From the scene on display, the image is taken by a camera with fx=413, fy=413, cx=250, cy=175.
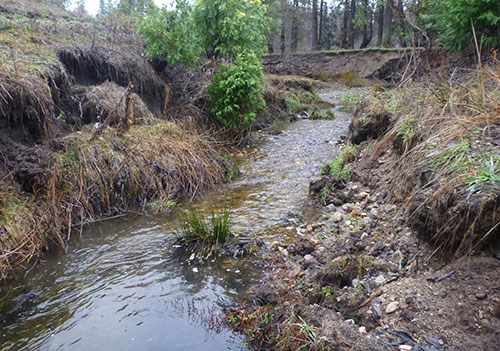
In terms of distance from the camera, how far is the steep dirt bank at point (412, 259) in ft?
8.77

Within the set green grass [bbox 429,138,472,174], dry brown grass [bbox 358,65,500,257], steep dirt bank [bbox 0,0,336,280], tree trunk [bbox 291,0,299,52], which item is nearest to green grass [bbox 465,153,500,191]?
dry brown grass [bbox 358,65,500,257]

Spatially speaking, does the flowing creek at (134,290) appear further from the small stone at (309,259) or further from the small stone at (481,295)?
the small stone at (481,295)

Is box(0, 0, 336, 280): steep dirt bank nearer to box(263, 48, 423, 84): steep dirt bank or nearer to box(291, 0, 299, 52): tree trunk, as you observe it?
box(263, 48, 423, 84): steep dirt bank

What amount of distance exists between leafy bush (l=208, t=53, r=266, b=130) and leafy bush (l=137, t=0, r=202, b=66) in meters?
Answer: 0.99

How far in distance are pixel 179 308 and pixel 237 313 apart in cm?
58

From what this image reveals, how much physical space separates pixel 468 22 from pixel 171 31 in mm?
6198

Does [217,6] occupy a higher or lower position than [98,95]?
higher

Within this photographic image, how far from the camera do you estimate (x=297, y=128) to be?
11.7 meters

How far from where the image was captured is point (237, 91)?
378 inches

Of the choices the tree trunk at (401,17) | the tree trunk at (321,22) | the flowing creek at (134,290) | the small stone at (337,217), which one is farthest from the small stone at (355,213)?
the tree trunk at (321,22)

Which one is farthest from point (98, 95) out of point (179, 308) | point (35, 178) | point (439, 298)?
point (439, 298)

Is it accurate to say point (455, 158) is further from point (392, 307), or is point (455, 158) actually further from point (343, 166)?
point (343, 166)

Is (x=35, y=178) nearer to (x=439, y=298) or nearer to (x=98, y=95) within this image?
(x=98, y=95)

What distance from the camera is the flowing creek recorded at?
3.41 meters
